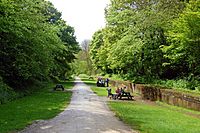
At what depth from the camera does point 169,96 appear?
26812mm

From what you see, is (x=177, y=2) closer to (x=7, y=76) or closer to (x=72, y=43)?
(x=7, y=76)

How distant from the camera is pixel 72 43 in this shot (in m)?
61.8

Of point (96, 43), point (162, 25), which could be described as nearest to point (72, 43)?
point (162, 25)

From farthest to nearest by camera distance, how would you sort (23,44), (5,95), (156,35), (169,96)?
(156,35) < (23,44) < (169,96) < (5,95)

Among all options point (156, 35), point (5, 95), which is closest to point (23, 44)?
point (5, 95)

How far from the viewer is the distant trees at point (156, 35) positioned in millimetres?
25859

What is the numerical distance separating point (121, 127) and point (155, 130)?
1.26 metres

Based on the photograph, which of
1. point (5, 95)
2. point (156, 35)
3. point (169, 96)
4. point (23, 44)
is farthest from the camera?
point (156, 35)

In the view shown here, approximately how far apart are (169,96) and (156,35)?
11.0 m

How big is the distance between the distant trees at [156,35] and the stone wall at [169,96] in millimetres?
3123

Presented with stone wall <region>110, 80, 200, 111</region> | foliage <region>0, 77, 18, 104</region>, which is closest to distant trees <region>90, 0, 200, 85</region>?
stone wall <region>110, 80, 200, 111</region>

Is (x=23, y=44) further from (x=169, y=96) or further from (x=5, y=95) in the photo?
(x=169, y=96)

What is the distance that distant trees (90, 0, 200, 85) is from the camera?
25.9 m

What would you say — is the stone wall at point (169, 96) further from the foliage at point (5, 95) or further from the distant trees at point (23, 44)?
the foliage at point (5, 95)
